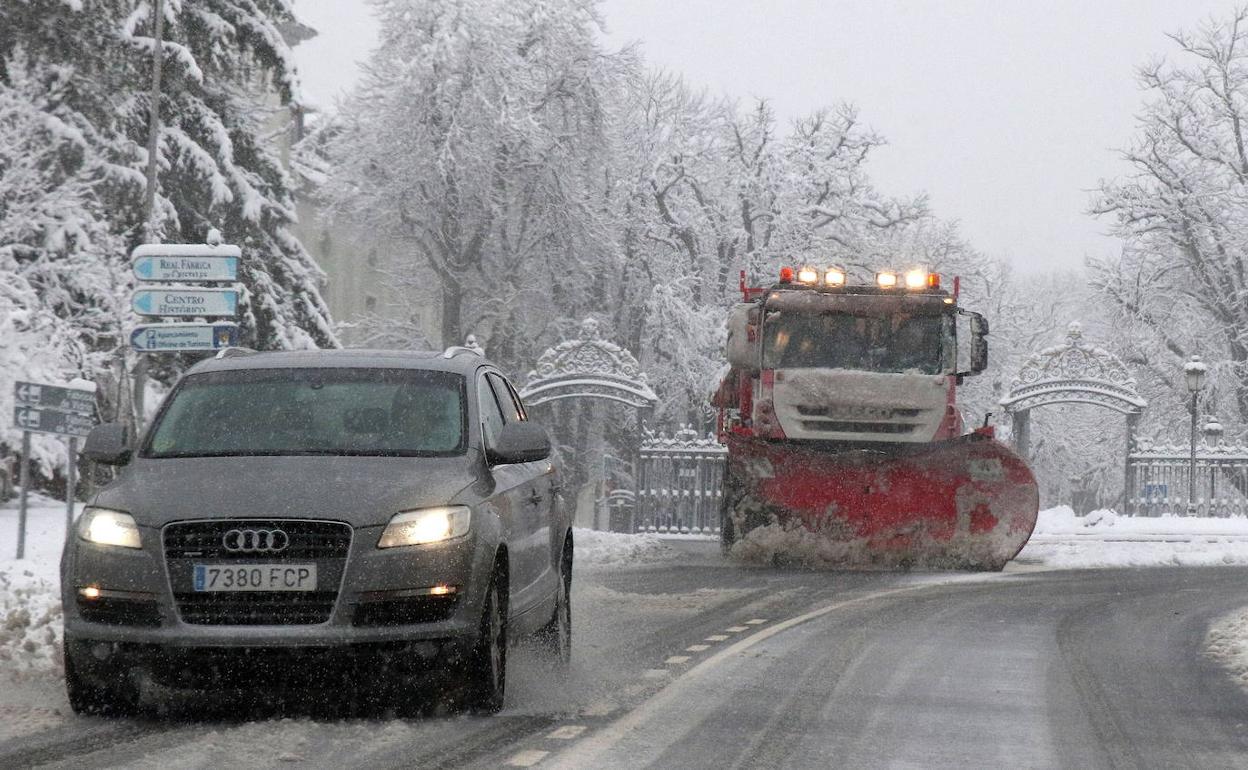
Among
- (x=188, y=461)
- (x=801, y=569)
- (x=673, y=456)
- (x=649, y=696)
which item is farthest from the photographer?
(x=673, y=456)

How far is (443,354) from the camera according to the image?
9117mm

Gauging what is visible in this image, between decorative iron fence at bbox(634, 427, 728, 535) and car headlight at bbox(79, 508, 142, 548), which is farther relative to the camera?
decorative iron fence at bbox(634, 427, 728, 535)

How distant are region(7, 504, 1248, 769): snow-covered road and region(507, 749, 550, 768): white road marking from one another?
10 mm

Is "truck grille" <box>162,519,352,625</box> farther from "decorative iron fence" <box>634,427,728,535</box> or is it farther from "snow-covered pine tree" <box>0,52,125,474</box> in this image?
"decorative iron fence" <box>634,427,728,535</box>

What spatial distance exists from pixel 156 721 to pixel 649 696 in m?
2.31

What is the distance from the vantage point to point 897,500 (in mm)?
18266

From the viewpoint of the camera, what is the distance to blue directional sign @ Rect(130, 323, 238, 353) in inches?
641

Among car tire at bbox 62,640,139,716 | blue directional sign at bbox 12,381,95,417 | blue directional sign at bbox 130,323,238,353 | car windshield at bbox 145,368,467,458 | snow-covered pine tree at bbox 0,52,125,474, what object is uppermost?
snow-covered pine tree at bbox 0,52,125,474

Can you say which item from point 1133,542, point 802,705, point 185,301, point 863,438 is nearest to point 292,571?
point 802,705

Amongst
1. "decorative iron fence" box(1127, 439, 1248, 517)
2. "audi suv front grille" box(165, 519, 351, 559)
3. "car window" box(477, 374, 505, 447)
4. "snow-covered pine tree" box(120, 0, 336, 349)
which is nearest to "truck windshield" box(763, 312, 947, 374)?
"car window" box(477, 374, 505, 447)

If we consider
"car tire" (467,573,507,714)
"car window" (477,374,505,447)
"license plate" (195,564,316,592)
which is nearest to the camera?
"license plate" (195,564,316,592)

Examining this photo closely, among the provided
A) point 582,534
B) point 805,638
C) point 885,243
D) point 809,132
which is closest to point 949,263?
point 885,243

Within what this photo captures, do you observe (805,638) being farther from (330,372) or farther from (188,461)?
(188,461)

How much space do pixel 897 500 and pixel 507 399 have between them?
903cm
